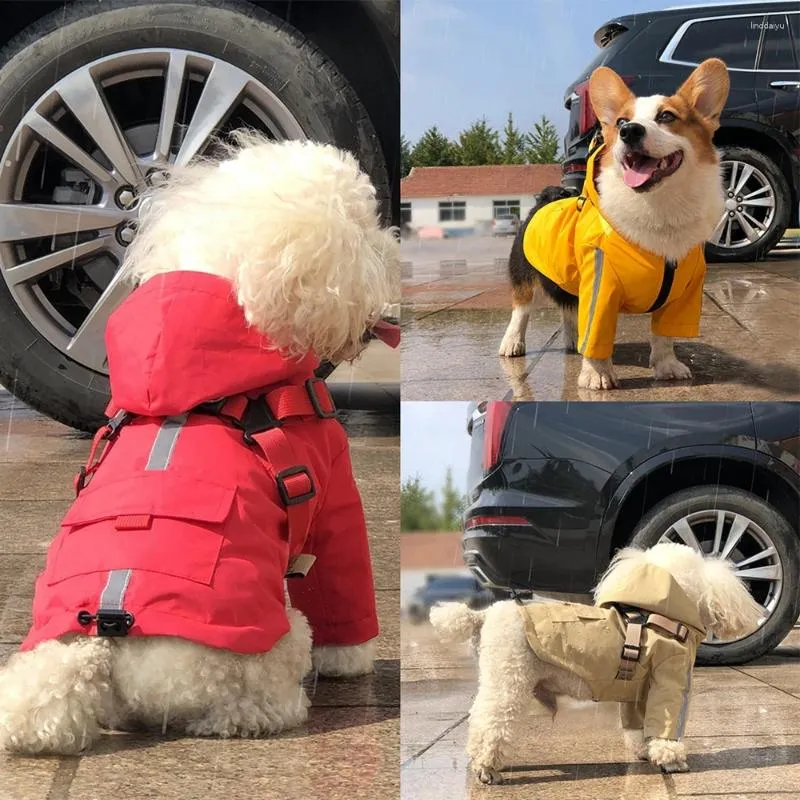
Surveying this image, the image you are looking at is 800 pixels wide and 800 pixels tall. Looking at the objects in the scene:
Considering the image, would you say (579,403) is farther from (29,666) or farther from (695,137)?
(29,666)

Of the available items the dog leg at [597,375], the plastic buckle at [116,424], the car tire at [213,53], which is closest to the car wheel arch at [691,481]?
the dog leg at [597,375]

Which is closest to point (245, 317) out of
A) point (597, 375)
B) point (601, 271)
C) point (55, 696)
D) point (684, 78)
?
point (55, 696)

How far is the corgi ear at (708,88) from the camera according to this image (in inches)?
117

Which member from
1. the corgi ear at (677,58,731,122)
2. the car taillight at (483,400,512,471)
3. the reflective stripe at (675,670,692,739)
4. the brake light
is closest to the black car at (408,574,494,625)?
the brake light

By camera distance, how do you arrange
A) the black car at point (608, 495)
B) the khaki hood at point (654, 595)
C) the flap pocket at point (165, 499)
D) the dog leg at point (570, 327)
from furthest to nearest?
the dog leg at point (570, 327), the black car at point (608, 495), the khaki hood at point (654, 595), the flap pocket at point (165, 499)

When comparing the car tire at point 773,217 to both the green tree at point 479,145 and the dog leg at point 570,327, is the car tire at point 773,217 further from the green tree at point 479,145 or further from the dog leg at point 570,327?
the green tree at point 479,145

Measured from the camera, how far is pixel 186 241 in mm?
2637

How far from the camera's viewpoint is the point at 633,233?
3.33m

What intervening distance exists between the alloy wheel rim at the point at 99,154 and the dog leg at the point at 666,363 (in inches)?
73.4

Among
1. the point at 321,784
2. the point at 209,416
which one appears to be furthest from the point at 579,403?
the point at 321,784

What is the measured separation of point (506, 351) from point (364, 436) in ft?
7.12

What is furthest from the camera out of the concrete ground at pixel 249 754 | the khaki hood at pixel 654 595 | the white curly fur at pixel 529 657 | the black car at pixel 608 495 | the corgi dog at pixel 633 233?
the corgi dog at pixel 633 233

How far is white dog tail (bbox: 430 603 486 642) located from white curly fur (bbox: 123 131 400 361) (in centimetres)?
66

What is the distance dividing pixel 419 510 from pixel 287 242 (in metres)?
0.79
